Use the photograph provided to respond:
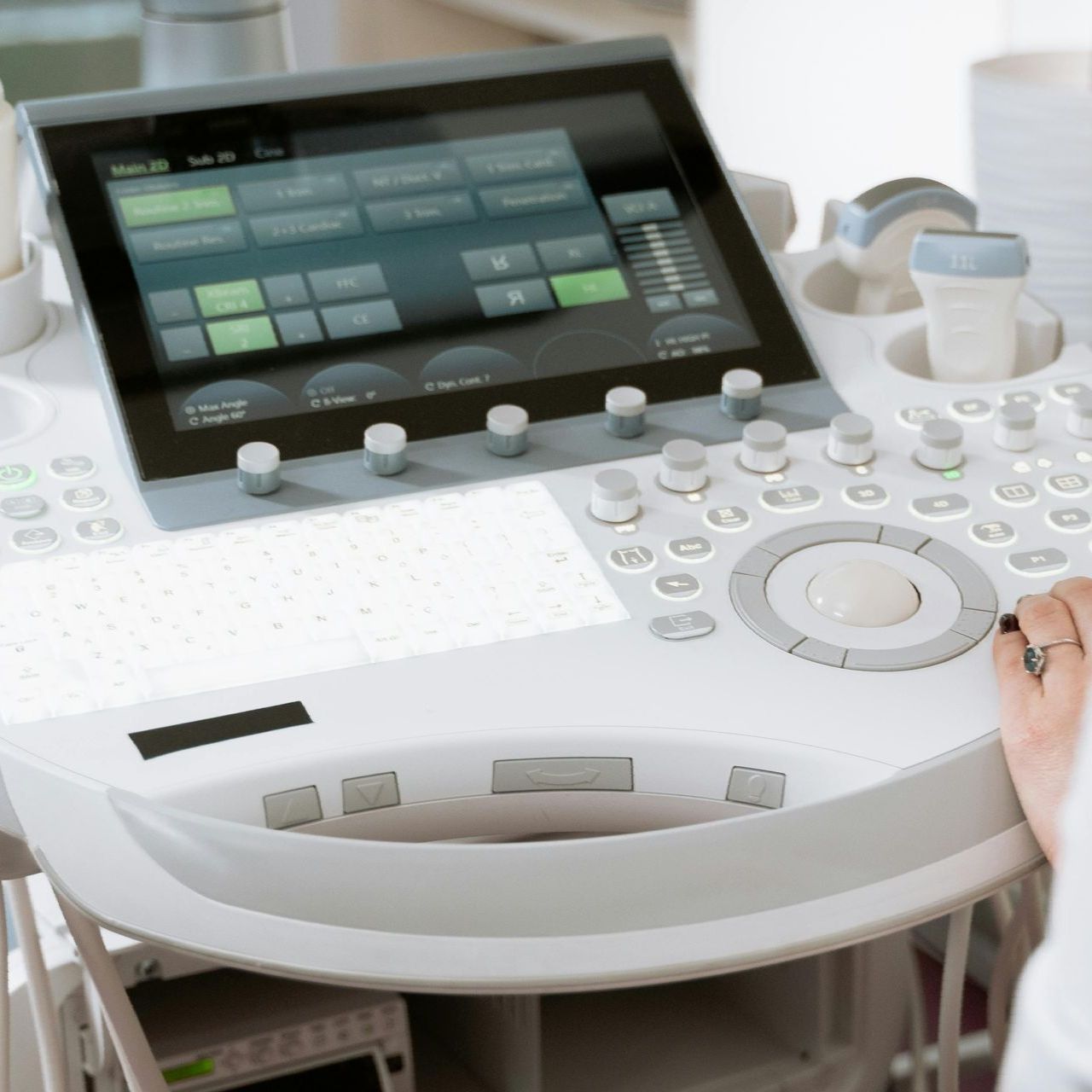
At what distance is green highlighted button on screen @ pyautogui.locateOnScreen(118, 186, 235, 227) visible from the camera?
956 millimetres

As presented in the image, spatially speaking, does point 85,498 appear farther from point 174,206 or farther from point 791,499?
point 791,499

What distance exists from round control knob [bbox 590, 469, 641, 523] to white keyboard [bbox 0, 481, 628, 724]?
0.08 ft

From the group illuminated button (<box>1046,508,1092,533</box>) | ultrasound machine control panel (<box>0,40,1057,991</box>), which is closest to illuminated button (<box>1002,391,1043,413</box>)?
ultrasound machine control panel (<box>0,40,1057,991</box>)

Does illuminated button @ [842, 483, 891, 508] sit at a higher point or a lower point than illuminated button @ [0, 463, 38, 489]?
lower

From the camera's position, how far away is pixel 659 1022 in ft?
3.77

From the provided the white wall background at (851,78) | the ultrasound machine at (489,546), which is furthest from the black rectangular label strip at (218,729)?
the white wall background at (851,78)

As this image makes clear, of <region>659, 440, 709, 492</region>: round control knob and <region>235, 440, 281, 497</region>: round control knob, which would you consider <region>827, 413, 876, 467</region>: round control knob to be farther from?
<region>235, 440, 281, 497</region>: round control knob

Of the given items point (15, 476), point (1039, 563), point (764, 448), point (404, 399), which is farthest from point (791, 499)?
point (15, 476)

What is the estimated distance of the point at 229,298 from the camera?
950mm

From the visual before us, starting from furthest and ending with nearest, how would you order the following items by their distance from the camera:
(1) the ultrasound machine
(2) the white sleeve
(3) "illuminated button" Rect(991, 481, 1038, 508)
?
1. (3) "illuminated button" Rect(991, 481, 1038, 508)
2. (1) the ultrasound machine
3. (2) the white sleeve

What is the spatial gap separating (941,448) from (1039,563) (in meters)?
0.11

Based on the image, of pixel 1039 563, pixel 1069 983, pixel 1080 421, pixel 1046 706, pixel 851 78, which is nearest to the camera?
pixel 1069 983

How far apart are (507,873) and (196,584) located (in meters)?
0.26

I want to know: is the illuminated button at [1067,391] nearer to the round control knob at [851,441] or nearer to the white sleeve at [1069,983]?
the round control knob at [851,441]
